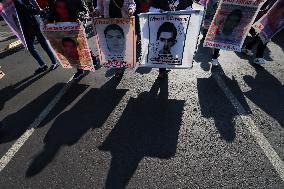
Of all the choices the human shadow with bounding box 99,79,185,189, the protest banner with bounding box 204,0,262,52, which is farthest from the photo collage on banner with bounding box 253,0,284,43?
the human shadow with bounding box 99,79,185,189

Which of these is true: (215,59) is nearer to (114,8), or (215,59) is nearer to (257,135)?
(257,135)

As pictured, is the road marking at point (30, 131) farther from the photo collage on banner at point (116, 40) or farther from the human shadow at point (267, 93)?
the human shadow at point (267, 93)

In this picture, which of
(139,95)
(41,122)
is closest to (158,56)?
(139,95)

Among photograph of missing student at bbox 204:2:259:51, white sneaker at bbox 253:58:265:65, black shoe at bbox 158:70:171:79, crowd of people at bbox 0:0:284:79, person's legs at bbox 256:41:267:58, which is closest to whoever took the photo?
crowd of people at bbox 0:0:284:79

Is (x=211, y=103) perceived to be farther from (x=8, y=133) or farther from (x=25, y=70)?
(x=25, y=70)

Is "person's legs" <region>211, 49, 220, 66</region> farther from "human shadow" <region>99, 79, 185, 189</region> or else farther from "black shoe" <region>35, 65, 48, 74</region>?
"black shoe" <region>35, 65, 48, 74</region>

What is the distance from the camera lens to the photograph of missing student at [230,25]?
5.96 metres

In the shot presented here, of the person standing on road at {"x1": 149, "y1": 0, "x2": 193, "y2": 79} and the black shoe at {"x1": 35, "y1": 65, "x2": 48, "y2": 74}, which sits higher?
the person standing on road at {"x1": 149, "y1": 0, "x2": 193, "y2": 79}

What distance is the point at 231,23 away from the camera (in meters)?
6.19

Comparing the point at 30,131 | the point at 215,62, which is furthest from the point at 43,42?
the point at 215,62

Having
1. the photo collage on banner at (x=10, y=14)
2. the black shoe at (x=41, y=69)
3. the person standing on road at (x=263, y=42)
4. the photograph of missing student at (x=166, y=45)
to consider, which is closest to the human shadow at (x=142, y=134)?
the photograph of missing student at (x=166, y=45)

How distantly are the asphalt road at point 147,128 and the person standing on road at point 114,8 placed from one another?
159 cm

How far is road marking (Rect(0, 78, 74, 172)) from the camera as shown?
468 cm

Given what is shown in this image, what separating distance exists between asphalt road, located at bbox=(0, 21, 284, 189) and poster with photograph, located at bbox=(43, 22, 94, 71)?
0.58m
